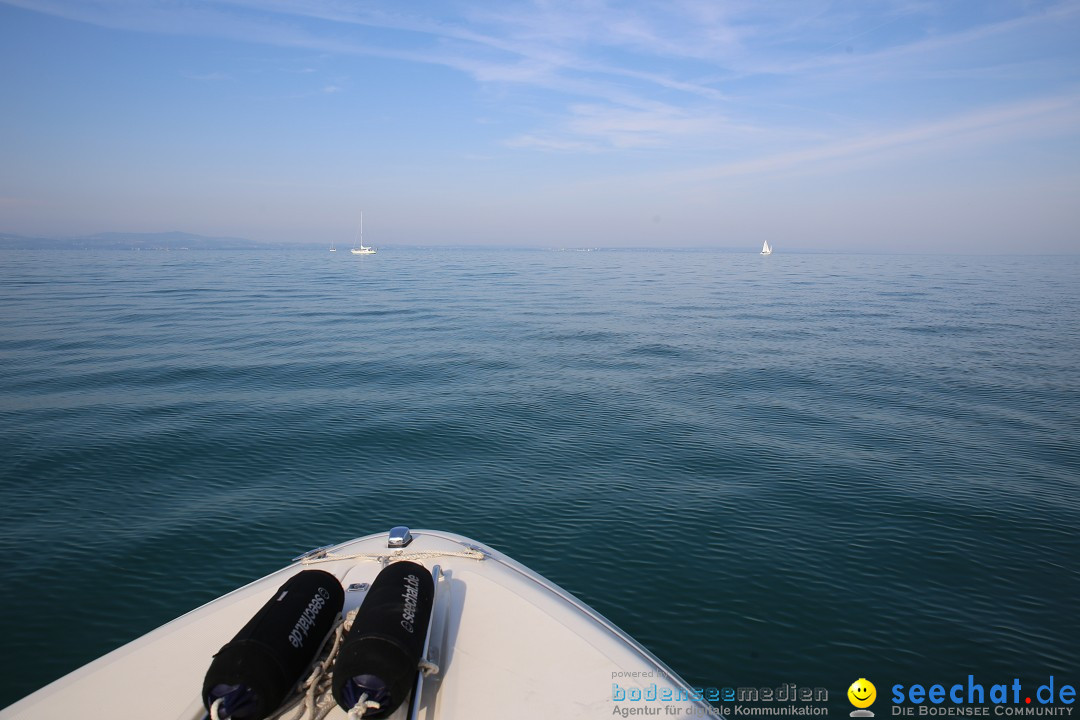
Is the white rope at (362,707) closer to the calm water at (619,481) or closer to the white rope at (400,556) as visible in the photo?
the white rope at (400,556)

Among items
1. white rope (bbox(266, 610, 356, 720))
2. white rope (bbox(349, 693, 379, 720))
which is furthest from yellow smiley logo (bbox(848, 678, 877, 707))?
white rope (bbox(266, 610, 356, 720))

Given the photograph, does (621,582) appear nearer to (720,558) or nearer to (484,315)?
(720,558)

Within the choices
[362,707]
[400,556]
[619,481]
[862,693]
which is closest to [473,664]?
[362,707]

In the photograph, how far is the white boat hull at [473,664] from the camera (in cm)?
516

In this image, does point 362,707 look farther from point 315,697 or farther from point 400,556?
point 400,556

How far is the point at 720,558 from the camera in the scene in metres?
12.1

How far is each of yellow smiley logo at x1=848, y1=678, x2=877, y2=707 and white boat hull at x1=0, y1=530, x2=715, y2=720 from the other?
13.5ft

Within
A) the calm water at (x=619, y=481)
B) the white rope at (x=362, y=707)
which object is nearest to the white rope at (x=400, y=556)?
the white rope at (x=362, y=707)

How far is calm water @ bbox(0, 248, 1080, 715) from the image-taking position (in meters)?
10.1

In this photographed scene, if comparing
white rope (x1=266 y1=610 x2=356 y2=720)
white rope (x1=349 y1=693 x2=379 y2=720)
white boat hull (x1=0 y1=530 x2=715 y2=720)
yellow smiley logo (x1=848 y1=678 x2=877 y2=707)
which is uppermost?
white rope (x1=349 y1=693 x2=379 y2=720)

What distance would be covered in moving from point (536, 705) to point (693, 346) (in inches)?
1250

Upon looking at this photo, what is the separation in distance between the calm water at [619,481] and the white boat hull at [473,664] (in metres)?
3.64

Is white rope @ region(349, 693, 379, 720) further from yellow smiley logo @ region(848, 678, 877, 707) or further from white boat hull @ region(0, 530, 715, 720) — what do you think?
yellow smiley logo @ region(848, 678, 877, 707)

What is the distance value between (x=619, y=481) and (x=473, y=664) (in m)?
10.7
